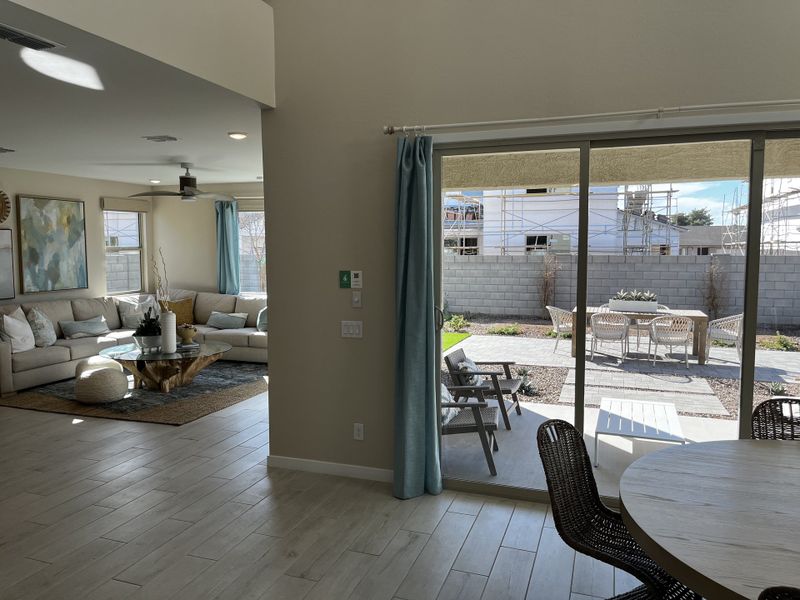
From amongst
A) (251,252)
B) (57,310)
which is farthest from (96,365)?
(251,252)

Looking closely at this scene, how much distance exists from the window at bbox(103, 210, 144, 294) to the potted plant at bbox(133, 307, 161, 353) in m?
2.53

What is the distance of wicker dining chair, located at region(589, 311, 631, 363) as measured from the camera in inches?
130

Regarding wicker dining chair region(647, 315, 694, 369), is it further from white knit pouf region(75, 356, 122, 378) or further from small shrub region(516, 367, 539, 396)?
white knit pouf region(75, 356, 122, 378)

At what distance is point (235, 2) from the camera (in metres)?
3.33

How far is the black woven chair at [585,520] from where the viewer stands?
1.94 metres

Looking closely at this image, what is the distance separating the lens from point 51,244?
23.7 ft

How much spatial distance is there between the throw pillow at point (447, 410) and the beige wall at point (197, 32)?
2.13 meters

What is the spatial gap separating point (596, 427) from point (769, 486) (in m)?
1.56

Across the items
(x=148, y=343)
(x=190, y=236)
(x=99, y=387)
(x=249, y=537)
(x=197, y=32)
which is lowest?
(x=249, y=537)

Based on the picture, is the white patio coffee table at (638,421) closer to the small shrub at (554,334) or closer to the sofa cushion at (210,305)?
the small shrub at (554,334)

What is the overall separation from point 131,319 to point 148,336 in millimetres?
2056

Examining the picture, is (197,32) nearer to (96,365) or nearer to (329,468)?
(329,468)

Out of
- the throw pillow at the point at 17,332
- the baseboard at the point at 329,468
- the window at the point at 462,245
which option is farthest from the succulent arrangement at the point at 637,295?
the throw pillow at the point at 17,332

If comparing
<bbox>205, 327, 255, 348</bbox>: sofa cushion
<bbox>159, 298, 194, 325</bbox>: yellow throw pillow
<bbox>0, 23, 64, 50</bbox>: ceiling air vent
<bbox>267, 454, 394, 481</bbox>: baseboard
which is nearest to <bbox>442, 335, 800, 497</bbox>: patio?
<bbox>267, 454, 394, 481</bbox>: baseboard
